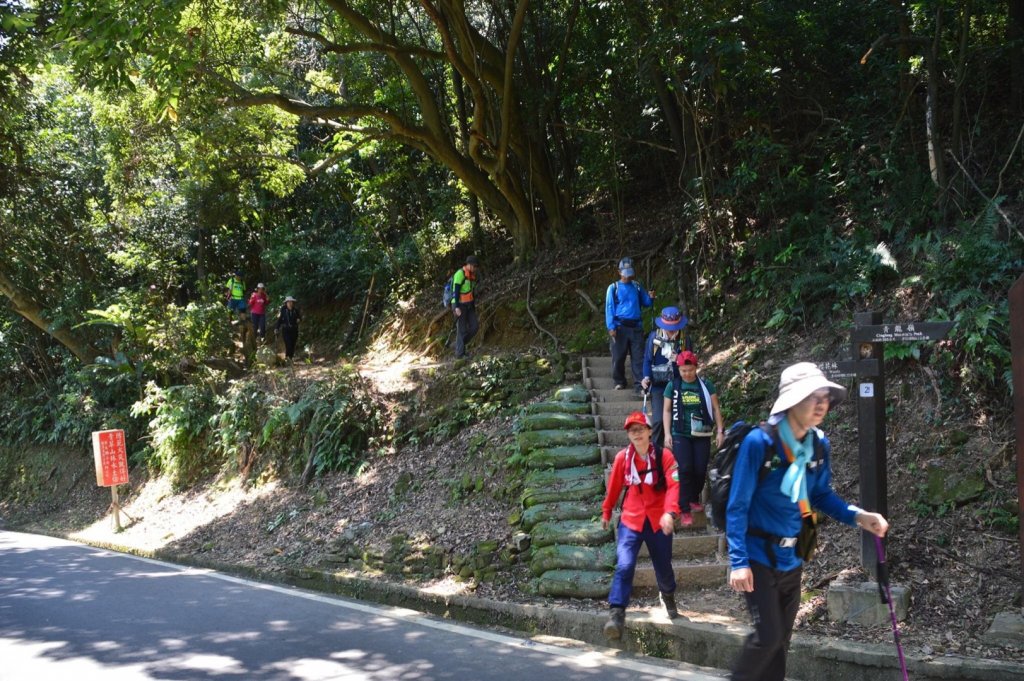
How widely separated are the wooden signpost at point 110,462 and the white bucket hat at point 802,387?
13.6 m

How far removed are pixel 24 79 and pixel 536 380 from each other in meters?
9.70

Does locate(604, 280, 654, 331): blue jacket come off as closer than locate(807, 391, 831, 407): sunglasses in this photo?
No

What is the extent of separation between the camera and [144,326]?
1789 cm

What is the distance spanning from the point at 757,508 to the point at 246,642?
471 centimetres

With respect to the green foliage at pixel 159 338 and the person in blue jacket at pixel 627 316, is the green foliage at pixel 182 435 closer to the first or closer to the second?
the green foliage at pixel 159 338

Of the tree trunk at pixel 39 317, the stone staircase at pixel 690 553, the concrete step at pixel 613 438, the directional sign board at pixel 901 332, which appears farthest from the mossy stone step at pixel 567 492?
the tree trunk at pixel 39 317

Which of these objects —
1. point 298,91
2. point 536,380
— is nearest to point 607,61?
point 536,380

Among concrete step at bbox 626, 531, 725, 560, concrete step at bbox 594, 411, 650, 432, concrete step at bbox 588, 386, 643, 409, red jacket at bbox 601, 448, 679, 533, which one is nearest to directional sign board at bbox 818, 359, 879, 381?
red jacket at bbox 601, 448, 679, 533

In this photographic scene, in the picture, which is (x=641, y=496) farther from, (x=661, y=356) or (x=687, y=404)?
(x=661, y=356)

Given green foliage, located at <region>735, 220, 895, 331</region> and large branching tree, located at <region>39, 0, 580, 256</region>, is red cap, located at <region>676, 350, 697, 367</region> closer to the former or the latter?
green foliage, located at <region>735, 220, 895, 331</region>

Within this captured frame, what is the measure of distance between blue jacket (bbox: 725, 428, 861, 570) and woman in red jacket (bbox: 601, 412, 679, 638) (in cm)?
224

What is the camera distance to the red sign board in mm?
14664

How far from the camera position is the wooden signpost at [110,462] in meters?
14.7

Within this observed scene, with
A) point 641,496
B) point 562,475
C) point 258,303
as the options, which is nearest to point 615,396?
point 562,475
